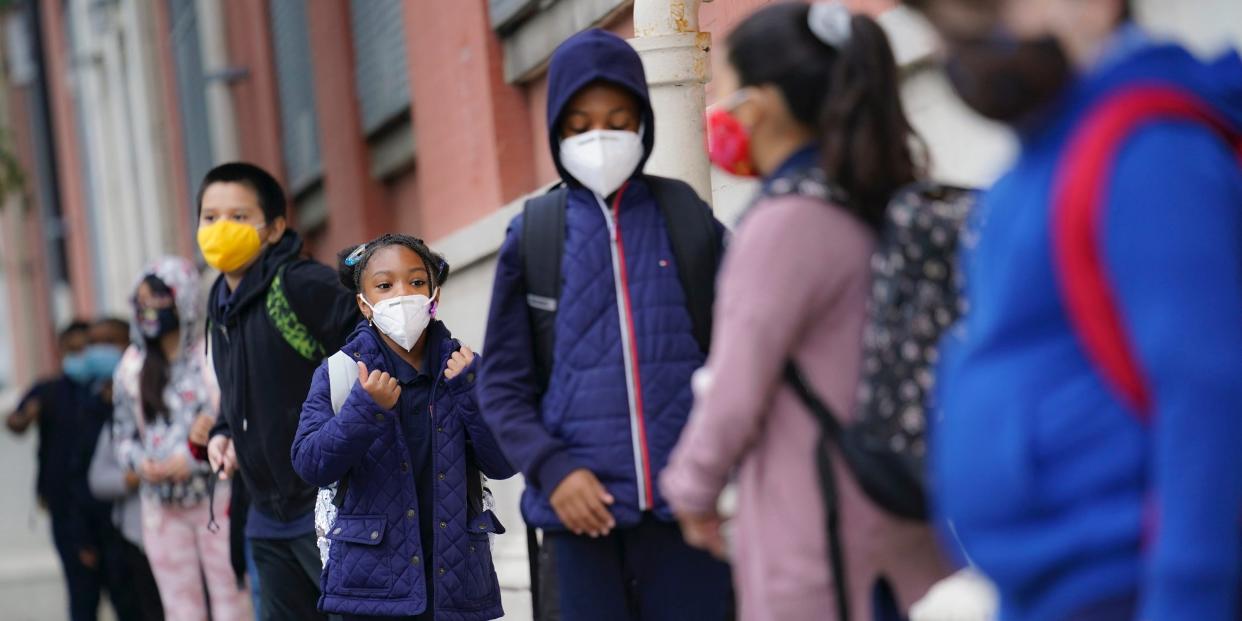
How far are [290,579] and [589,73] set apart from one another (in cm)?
265

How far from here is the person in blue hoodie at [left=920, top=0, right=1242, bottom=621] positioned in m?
2.29

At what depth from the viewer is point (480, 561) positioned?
17.9ft

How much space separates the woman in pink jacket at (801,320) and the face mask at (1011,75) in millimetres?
725

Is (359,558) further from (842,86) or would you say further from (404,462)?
(842,86)

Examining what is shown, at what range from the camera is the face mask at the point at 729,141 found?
3514 millimetres

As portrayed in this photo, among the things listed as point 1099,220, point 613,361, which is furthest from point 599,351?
point 1099,220

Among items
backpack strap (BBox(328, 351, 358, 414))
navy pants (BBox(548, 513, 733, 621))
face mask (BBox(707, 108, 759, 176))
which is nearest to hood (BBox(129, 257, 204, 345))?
backpack strap (BBox(328, 351, 358, 414))

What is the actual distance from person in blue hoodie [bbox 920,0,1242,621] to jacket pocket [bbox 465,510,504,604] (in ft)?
9.41

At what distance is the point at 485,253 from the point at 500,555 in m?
1.39

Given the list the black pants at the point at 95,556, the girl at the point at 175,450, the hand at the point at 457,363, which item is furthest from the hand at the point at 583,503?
the black pants at the point at 95,556

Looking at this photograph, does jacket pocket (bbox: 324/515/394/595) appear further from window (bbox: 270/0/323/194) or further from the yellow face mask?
window (bbox: 270/0/323/194)

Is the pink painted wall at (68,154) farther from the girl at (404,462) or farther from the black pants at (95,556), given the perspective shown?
the girl at (404,462)

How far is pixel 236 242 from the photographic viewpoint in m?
6.71

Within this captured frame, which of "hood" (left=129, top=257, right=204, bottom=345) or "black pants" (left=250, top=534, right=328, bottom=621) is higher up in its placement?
"hood" (left=129, top=257, right=204, bottom=345)
